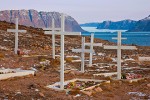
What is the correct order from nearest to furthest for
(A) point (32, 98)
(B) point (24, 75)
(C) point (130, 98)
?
(A) point (32, 98)
(C) point (130, 98)
(B) point (24, 75)

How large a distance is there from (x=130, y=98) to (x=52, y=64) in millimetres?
11770

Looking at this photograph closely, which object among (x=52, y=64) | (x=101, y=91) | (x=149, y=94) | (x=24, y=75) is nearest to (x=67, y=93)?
(x=101, y=91)

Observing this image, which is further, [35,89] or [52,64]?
[52,64]

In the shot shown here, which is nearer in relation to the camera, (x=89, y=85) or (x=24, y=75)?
(x=89, y=85)

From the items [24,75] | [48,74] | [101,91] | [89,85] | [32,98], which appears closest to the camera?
[32,98]

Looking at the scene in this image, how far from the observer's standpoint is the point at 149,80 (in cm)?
2161

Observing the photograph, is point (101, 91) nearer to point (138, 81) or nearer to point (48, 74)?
point (138, 81)

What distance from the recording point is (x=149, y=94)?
56.4 feet

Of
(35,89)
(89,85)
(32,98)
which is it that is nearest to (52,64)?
(89,85)

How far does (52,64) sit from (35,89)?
10.8m

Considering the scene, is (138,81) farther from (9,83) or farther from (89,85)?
(9,83)

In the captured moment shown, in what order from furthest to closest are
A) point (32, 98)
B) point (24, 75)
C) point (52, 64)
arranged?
point (52, 64), point (24, 75), point (32, 98)

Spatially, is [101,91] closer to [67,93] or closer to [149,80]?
[67,93]

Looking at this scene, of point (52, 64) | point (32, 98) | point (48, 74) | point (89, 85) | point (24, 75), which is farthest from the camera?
point (52, 64)
